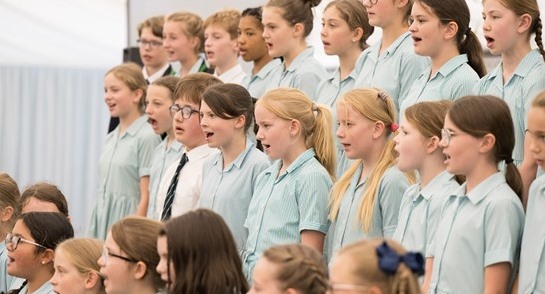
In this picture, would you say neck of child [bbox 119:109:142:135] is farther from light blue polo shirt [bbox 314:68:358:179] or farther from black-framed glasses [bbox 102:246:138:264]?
black-framed glasses [bbox 102:246:138:264]

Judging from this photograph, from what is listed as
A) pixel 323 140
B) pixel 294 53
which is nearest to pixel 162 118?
pixel 294 53

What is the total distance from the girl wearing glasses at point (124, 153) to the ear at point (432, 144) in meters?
2.42

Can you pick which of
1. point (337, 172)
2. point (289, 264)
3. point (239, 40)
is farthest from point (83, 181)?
point (289, 264)

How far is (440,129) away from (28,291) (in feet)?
5.58

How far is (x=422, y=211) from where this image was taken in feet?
12.9

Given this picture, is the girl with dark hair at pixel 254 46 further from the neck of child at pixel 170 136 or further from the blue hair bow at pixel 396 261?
the blue hair bow at pixel 396 261

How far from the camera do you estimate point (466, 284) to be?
364 centimetres

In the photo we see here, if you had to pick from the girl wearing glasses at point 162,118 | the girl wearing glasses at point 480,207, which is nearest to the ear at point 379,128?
the girl wearing glasses at point 480,207

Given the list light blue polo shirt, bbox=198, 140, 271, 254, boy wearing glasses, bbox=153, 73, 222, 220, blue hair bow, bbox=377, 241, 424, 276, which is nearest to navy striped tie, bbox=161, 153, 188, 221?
boy wearing glasses, bbox=153, 73, 222, 220

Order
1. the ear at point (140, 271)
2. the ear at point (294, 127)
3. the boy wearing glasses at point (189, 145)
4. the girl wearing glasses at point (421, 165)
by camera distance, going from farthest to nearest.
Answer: the boy wearing glasses at point (189, 145), the ear at point (294, 127), the girl wearing glasses at point (421, 165), the ear at point (140, 271)

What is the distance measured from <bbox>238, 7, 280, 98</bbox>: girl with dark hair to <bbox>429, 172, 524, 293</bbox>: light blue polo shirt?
7.47 ft

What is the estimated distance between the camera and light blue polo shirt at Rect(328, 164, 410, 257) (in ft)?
13.6

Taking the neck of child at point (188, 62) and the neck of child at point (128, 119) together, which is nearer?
the neck of child at point (128, 119)

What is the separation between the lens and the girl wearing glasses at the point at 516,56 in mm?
4137
